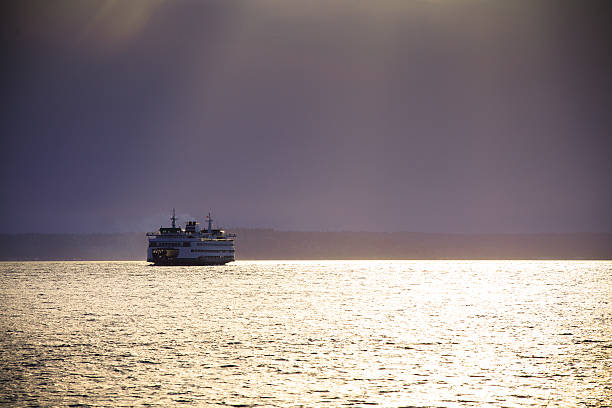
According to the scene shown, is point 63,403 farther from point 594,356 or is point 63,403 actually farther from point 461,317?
point 461,317

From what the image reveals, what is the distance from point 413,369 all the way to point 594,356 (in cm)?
1198

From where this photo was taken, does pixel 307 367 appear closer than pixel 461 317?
Yes

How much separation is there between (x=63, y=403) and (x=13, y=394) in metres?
3.13

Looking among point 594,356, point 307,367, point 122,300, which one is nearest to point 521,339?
point 594,356

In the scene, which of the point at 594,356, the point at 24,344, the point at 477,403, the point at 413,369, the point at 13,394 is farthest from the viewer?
the point at 24,344

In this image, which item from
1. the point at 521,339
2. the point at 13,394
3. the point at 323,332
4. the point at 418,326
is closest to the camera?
the point at 13,394

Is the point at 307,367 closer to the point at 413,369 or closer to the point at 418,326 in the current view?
the point at 413,369

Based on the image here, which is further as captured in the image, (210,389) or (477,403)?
(210,389)

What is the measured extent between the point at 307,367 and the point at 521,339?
2073cm

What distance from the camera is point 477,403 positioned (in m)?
26.4

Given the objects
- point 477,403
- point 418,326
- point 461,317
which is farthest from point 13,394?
point 461,317

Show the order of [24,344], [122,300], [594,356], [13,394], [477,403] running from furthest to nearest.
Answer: [122,300] → [24,344] → [594,356] → [13,394] → [477,403]

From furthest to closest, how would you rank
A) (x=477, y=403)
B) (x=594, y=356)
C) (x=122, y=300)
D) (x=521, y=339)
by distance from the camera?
(x=122, y=300), (x=521, y=339), (x=594, y=356), (x=477, y=403)

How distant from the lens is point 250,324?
2480 inches
